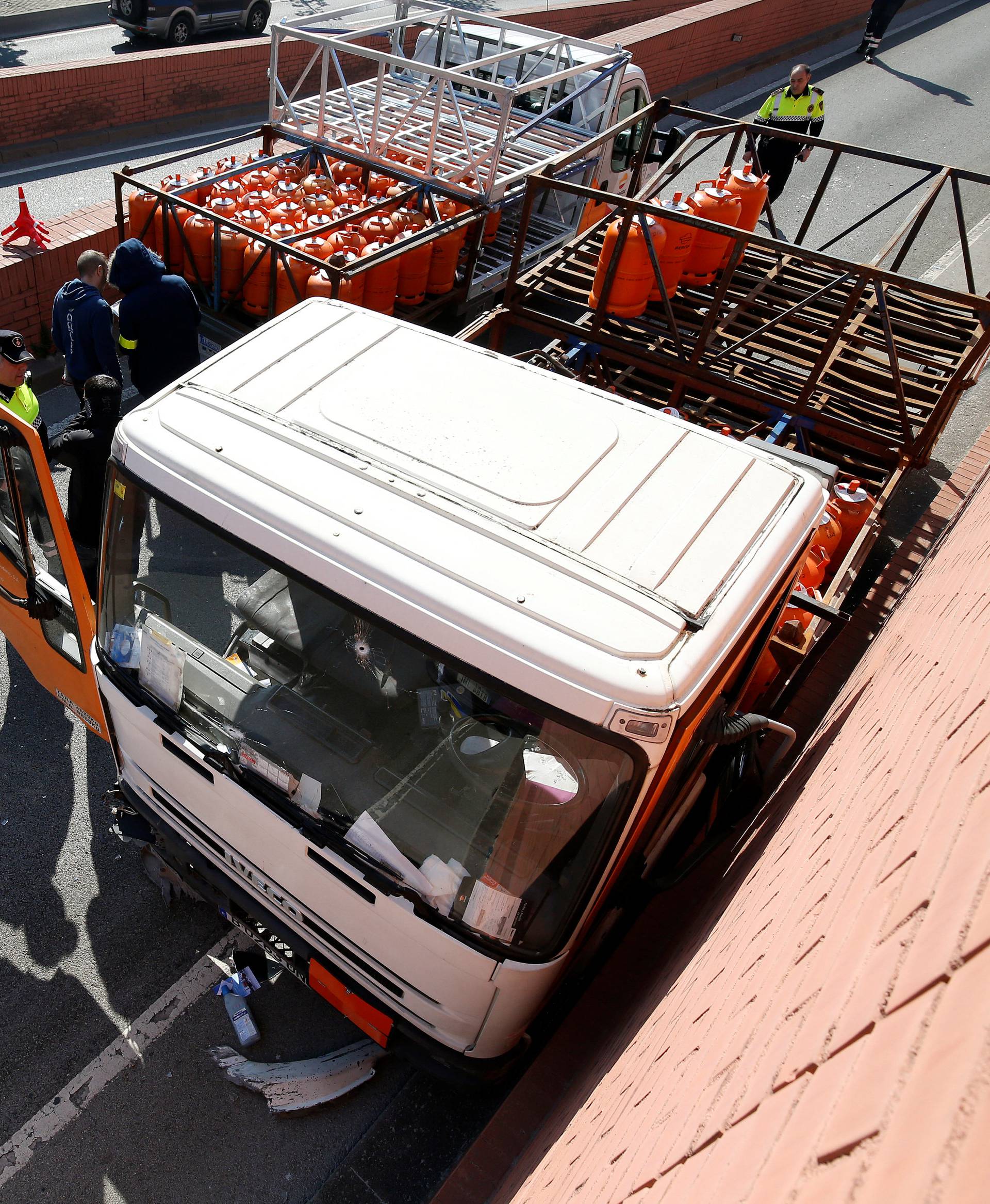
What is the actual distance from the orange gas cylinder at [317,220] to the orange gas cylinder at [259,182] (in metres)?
0.75

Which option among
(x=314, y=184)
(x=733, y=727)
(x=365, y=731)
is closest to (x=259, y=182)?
(x=314, y=184)

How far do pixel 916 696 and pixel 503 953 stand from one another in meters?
1.53

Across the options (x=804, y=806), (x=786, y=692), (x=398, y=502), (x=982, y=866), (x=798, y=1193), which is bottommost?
(x=786, y=692)

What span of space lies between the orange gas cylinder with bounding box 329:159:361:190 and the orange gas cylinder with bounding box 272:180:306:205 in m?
0.66

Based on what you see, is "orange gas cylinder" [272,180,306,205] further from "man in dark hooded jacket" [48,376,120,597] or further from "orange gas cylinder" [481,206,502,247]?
"man in dark hooded jacket" [48,376,120,597]

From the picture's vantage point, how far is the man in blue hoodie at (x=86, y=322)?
569 centimetres

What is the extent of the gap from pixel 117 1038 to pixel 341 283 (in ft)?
17.9

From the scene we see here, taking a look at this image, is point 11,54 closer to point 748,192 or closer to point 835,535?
point 748,192

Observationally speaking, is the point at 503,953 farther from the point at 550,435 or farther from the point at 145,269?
the point at 145,269

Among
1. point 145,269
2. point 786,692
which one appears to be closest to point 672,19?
point 145,269

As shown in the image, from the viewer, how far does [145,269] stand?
5.85 metres

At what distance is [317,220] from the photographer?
26.2ft

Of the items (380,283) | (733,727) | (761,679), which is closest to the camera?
(733,727)

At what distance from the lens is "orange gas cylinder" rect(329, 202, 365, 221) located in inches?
303
